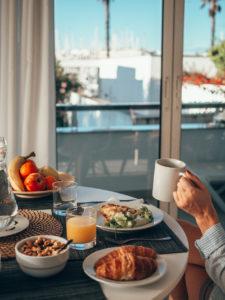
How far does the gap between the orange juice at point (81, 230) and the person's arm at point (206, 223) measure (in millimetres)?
276

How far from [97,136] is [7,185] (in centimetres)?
186

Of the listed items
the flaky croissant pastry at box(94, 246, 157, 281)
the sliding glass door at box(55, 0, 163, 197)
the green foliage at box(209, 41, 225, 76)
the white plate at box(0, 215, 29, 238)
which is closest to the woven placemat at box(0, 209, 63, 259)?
the white plate at box(0, 215, 29, 238)

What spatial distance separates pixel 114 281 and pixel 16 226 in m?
0.49

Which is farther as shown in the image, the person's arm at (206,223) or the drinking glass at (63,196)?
the drinking glass at (63,196)

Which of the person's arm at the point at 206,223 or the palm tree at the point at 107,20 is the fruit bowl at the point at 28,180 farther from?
the palm tree at the point at 107,20

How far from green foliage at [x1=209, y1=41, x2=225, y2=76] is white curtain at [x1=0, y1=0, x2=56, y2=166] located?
1205 mm

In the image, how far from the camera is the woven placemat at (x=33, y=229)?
50.3 inches

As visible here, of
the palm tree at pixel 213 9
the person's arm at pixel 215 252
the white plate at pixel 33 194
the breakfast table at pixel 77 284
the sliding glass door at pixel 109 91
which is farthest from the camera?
the palm tree at pixel 213 9

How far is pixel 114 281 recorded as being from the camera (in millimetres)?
1060

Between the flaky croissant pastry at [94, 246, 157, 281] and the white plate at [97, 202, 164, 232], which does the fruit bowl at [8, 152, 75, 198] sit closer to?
the white plate at [97, 202, 164, 232]

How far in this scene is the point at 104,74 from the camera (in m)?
3.04

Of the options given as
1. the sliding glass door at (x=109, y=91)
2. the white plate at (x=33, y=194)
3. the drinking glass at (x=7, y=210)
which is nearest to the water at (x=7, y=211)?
the drinking glass at (x=7, y=210)

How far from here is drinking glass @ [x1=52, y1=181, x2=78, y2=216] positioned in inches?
Answer: 61.2

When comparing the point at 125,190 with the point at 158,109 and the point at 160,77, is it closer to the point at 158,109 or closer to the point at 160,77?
the point at 158,109
